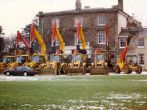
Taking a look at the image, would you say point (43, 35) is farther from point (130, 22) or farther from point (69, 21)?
point (130, 22)

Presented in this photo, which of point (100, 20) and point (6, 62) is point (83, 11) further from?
point (6, 62)

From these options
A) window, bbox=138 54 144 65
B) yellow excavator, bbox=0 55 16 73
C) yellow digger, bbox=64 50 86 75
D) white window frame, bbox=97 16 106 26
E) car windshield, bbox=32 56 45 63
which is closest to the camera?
yellow digger, bbox=64 50 86 75

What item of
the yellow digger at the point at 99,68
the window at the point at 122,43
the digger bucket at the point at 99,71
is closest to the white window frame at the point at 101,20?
the window at the point at 122,43

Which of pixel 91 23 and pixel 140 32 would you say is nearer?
pixel 140 32

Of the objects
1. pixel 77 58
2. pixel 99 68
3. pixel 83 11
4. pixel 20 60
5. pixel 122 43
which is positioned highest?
pixel 83 11

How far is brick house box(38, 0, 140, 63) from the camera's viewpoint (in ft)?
217

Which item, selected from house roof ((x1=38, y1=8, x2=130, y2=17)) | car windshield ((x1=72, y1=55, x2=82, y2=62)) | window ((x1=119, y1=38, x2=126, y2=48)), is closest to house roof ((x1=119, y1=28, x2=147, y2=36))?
window ((x1=119, y1=38, x2=126, y2=48))

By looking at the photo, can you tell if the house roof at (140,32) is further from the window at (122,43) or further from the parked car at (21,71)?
the parked car at (21,71)

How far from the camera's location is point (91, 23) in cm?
6781

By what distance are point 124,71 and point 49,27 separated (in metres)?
23.4

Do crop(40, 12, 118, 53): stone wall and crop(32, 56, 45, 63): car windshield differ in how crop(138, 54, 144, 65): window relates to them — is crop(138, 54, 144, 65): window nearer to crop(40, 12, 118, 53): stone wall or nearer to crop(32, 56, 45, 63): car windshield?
crop(40, 12, 118, 53): stone wall

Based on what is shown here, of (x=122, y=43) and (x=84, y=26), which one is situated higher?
(x=84, y=26)

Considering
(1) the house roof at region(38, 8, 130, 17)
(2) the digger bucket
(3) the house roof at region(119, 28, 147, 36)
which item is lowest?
(2) the digger bucket

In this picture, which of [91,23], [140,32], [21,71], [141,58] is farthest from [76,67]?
[91,23]
